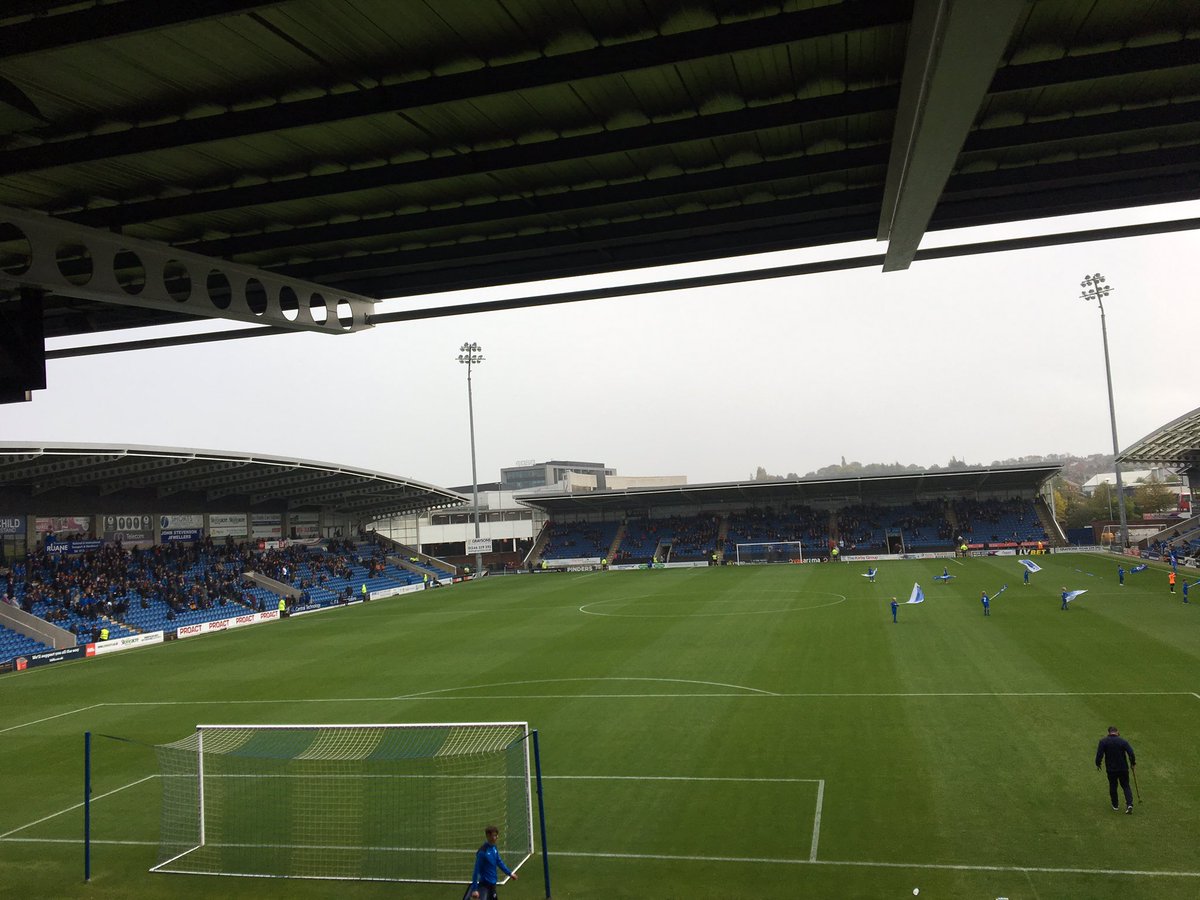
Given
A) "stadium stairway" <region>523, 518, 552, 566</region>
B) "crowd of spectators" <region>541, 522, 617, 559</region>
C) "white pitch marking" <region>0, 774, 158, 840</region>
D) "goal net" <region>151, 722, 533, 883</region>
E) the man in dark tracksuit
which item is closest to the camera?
the man in dark tracksuit

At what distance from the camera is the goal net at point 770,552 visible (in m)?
69.4

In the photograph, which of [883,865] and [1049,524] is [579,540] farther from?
[883,865]

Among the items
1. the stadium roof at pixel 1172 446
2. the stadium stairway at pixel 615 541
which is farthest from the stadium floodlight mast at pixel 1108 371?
the stadium stairway at pixel 615 541

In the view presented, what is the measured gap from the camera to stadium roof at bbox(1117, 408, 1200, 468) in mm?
46572

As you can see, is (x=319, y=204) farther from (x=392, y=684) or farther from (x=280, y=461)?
(x=280, y=461)

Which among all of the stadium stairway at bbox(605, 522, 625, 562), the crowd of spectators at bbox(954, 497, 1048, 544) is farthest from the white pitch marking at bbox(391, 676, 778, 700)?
the crowd of spectators at bbox(954, 497, 1048, 544)

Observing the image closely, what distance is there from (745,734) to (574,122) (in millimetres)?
14471

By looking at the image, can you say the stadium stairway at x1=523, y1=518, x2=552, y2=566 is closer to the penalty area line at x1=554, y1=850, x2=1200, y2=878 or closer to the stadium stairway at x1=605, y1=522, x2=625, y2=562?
the stadium stairway at x1=605, y1=522, x2=625, y2=562

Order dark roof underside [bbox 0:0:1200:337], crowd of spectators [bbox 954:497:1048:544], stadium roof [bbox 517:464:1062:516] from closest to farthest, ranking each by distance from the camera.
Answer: dark roof underside [bbox 0:0:1200:337] → crowd of spectators [bbox 954:497:1048:544] → stadium roof [bbox 517:464:1062:516]

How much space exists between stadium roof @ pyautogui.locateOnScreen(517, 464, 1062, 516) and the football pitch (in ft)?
107

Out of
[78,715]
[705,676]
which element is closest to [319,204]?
[705,676]

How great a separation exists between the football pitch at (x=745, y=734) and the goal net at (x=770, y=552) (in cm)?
3083

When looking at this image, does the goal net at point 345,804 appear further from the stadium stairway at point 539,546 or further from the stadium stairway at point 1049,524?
the stadium stairway at point 1049,524

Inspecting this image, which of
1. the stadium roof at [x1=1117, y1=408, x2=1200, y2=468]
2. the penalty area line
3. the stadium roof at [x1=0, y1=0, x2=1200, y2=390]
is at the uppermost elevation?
the stadium roof at [x1=0, y1=0, x2=1200, y2=390]
